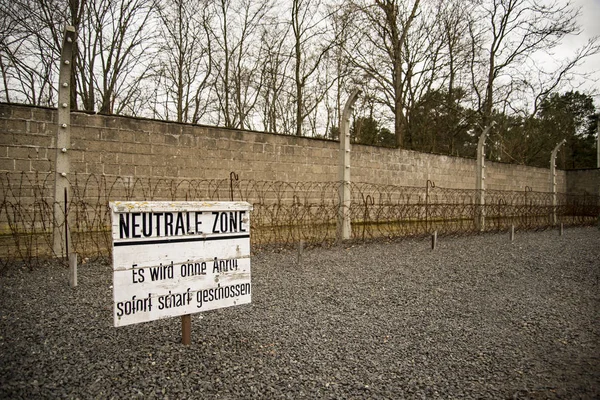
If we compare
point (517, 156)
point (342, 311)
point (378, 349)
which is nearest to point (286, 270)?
point (342, 311)

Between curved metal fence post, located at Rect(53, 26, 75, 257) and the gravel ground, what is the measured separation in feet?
1.90

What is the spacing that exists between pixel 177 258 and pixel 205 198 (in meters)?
4.34

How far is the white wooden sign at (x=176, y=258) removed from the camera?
2.11m

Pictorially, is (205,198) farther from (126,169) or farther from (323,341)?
(323,341)

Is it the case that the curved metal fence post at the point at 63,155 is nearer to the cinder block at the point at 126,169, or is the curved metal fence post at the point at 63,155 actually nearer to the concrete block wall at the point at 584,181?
the cinder block at the point at 126,169

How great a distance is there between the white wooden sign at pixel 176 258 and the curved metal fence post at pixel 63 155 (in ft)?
11.2

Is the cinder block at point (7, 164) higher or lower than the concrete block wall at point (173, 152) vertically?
lower

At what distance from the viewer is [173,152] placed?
624cm

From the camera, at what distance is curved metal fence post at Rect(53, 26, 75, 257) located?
16.0 ft

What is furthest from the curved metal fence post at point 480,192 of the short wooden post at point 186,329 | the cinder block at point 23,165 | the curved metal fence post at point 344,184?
the cinder block at point 23,165

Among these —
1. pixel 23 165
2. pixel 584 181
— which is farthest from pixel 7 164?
pixel 584 181

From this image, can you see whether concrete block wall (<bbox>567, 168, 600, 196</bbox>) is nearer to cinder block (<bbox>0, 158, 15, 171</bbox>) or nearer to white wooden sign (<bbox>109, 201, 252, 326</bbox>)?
white wooden sign (<bbox>109, 201, 252, 326</bbox>)

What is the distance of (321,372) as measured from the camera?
7.06 ft

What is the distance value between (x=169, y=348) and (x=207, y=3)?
561 inches
